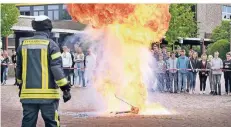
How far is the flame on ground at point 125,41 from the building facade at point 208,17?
2601 cm

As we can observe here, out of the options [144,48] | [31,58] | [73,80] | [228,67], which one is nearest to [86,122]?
[144,48]

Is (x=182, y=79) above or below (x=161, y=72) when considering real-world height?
below

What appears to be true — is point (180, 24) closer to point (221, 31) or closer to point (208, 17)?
point (221, 31)

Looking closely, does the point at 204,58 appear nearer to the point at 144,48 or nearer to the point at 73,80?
the point at 73,80

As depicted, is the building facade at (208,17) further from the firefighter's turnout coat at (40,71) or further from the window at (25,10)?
the firefighter's turnout coat at (40,71)

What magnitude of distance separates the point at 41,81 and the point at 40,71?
0.12 metres

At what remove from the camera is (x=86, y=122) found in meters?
8.52

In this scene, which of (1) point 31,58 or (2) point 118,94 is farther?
(2) point 118,94

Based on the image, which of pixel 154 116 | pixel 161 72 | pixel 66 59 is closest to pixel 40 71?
pixel 154 116

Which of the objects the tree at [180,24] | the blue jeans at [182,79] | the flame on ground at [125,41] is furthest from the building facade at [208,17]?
the flame on ground at [125,41]

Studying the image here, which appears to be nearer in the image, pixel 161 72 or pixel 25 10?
pixel 161 72

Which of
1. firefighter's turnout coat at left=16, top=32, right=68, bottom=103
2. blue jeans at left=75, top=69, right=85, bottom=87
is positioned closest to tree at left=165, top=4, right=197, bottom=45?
blue jeans at left=75, top=69, right=85, bottom=87

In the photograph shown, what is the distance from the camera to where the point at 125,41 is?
32.3 feet

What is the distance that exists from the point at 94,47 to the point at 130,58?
4.00 feet
